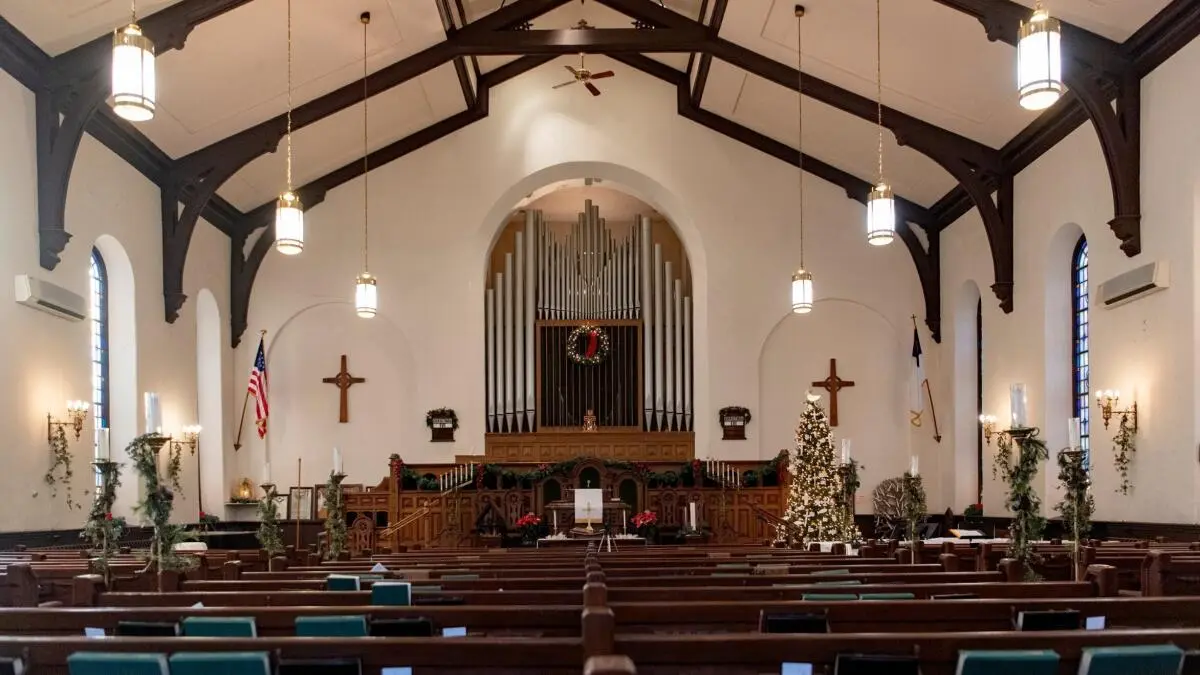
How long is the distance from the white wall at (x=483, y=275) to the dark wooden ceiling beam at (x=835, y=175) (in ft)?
0.68

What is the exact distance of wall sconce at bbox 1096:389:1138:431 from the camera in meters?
11.7

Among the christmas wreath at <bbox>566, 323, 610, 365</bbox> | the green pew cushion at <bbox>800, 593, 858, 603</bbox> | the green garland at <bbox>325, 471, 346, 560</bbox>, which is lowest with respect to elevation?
the green garland at <bbox>325, 471, 346, 560</bbox>

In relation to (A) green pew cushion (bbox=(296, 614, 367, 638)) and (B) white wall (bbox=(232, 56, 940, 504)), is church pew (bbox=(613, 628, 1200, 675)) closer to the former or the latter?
(A) green pew cushion (bbox=(296, 614, 367, 638))

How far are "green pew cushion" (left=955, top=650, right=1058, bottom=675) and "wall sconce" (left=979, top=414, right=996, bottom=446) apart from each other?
43.2 feet

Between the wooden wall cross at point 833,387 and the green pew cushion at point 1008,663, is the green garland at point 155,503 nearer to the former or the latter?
the green pew cushion at point 1008,663

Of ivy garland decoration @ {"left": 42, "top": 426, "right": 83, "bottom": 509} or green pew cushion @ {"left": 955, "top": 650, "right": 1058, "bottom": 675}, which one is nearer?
green pew cushion @ {"left": 955, "top": 650, "right": 1058, "bottom": 675}

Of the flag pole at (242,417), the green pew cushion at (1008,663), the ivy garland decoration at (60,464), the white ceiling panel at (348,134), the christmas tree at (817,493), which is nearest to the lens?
the green pew cushion at (1008,663)

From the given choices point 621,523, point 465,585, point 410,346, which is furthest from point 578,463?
point 465,585

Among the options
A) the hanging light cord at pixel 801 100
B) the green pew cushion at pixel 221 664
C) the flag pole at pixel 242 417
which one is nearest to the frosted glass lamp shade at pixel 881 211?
the hanging light cord at pixel 801 100

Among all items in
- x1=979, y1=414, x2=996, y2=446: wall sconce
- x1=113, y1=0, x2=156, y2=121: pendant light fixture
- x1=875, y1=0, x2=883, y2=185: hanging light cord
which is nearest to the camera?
x1=113, y1=0, x2=156, y2=121: pendant light fixture

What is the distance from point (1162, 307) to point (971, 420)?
662 cm

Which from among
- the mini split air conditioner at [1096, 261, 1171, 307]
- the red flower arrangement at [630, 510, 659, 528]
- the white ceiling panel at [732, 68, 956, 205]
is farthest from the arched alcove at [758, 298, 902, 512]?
the mini split air conditioner at [1096, 261, 1171, 307]

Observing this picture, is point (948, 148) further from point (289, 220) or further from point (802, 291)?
point (289, 220)

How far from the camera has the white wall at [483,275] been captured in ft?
61.8
